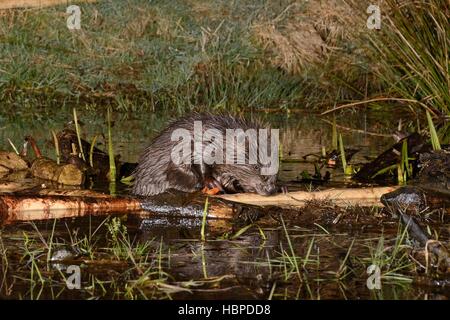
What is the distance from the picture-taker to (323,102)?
1218 centimetres

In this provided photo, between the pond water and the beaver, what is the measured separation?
561 millimetres

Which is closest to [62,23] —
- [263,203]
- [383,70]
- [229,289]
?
[383,70]

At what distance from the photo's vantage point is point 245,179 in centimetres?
734

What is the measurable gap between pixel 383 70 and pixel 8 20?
491 centimetres

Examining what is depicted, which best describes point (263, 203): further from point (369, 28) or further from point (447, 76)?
point (369, 28)

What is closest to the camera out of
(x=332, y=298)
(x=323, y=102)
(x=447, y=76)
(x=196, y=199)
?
(x=332, y=298)

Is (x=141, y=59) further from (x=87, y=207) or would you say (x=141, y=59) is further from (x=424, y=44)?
(x=87, y=207)

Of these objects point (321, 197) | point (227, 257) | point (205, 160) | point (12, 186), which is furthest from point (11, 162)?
point (227, 257)

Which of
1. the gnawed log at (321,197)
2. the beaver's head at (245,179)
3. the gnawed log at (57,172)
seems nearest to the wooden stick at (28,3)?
the gnawed log at (57,172)

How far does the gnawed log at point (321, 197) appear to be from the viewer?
6.96 m

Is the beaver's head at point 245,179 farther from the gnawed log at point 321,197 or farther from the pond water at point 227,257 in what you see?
the pond water at point 227,257

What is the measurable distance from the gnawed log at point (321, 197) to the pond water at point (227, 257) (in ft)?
0.59

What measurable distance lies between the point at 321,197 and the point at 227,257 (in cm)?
137

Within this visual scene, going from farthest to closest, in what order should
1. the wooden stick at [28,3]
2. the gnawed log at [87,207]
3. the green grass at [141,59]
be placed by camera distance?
the wooden stick at [28,3]
the green grass at [141,59]
the gnawed log at [87,207]
